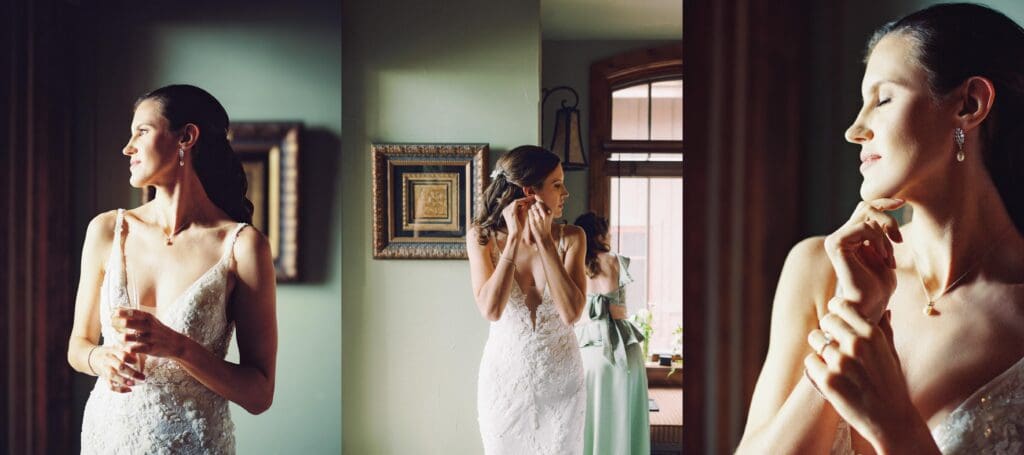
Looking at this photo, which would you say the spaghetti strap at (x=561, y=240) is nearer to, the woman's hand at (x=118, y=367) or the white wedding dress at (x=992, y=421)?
the woman's hand at (x=118, y=367)

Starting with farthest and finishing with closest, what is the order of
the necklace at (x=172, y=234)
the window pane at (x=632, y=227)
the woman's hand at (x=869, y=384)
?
the window pane at (x=632, y=227) → the necklace at (x=172, y=234) → the woman's hand at (x=869, y=384)

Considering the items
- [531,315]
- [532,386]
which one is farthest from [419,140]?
[532,386]

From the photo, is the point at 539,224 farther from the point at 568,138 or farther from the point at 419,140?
the point at 568,138

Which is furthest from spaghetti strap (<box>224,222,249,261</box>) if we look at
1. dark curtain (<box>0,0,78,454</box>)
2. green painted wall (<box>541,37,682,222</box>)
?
green painted wall (<box>541,37,682,222</box>)

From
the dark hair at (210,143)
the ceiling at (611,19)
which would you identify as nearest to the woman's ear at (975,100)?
the dark hair at (210,143)

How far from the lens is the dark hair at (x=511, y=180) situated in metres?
1.96

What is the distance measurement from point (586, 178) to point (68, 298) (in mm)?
2310

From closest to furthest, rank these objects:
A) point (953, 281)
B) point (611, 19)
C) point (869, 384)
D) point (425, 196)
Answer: point (869, 384) → point (953, 281) → point (425, 196) → point (611, 19)

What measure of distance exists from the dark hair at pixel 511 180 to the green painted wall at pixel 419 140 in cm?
46

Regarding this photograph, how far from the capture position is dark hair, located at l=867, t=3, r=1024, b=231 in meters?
0.52

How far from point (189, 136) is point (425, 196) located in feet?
4.22

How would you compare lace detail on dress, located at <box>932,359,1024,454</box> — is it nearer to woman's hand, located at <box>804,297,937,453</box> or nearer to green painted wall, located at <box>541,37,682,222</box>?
woman's hand, located at <box>804,297,937,453</box>

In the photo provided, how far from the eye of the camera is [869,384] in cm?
52

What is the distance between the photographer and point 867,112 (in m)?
0.55
